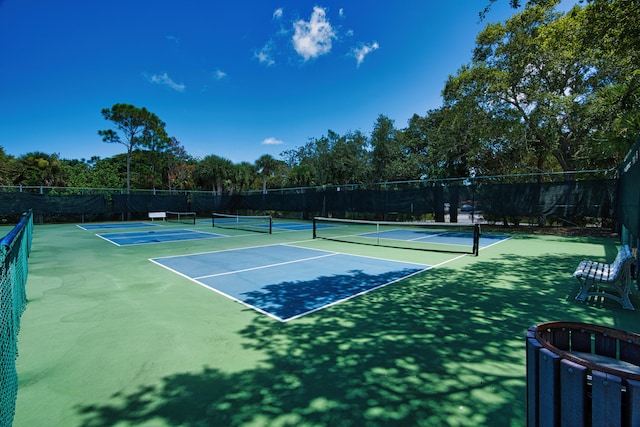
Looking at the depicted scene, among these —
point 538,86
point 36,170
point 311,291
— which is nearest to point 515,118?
point 538,86

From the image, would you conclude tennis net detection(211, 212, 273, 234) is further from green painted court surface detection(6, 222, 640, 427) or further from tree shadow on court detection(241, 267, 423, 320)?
green painted court surface detection(6, 222, 640, 427)

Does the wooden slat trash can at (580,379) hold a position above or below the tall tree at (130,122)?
below

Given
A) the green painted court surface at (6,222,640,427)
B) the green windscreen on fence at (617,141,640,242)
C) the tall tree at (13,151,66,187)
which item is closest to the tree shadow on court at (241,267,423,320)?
the green painted court surface at (6,222,640,427)

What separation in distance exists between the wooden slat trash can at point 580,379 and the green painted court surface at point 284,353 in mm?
772

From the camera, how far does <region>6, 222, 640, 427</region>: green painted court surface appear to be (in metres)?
2.44

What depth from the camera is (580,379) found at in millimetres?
1479

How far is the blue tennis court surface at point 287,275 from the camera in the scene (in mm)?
5043

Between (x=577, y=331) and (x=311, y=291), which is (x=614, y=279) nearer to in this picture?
(x=577, y=331)

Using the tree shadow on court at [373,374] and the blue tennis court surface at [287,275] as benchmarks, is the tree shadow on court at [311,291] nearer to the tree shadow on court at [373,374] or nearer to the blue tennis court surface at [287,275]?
the blue tennis court surface at [287,275]

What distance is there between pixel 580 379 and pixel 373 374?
5.80ft

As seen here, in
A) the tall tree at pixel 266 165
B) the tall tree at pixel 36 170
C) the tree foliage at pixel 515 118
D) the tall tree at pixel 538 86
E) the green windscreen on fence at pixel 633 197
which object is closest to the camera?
the green windscreen on fence at pixel 633 197

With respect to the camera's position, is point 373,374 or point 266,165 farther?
point 266,165

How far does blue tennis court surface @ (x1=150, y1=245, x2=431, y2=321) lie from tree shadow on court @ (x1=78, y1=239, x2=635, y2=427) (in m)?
0.54

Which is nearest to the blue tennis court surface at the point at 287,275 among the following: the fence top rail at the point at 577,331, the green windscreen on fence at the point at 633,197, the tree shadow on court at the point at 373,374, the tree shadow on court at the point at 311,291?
the tree shadow on court at the point at 311,291
